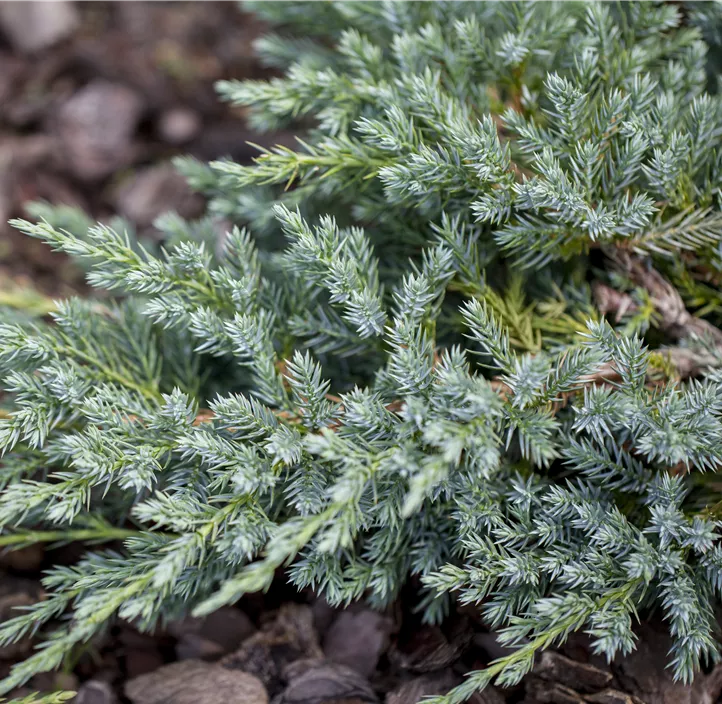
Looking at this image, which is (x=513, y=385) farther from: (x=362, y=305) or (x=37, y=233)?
(x=37, y=233)

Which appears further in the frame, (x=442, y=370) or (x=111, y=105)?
(x=111, y=105)

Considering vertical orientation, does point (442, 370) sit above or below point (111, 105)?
above

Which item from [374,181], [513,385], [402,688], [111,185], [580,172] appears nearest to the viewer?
[513,385]

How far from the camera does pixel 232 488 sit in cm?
119

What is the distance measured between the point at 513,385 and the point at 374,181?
0.59 metres

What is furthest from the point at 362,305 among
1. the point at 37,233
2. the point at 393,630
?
the point at 393,630

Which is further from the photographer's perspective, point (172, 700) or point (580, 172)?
point (172, 700)

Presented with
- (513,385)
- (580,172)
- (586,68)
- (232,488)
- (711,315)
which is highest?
(586,68)

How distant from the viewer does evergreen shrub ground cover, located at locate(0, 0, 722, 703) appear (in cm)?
→ 106

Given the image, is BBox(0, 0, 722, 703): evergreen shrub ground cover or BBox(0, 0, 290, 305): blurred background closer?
BBox(0, 0, 722, 703): evergreen shrub ground cover

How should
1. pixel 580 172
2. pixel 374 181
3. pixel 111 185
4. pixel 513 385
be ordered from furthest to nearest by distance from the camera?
pixel 111 185 < pixel 374 181 < pixel 580 172 < pixel 513 385

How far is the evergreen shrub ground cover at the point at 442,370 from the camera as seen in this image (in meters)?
1.06

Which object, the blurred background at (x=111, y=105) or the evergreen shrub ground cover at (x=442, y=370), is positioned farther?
the blurred background at (x=111, y=105)

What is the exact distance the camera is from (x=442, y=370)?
42.0 inches
